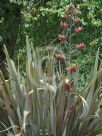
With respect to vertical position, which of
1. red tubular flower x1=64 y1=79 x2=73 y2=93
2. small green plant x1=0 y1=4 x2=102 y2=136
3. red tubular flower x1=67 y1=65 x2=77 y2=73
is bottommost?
small green plant x1=0 y1=4 x2=102 y2=136

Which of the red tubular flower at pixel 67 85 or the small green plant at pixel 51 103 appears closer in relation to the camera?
the red tubular flower at pixel 67 85

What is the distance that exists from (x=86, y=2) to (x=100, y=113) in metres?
4.25

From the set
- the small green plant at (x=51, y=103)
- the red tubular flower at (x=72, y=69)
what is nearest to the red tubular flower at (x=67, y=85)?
the small green plant at (x=51, y=103)

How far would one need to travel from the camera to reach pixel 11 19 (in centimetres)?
1001

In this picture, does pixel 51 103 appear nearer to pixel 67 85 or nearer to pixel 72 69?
pixel 67 85

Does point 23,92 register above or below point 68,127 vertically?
above

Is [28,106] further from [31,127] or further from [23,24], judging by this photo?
[23,24]

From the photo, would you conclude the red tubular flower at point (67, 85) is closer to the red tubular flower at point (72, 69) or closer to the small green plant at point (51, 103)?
the small green plant at point (51, 103)

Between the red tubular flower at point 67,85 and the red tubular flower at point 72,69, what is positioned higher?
the red tubular flower at point 72,69

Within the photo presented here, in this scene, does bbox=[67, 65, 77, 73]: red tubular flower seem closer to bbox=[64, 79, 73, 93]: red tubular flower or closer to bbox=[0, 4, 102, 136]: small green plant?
bbox=[0, 4, 102, 136]: small green plant

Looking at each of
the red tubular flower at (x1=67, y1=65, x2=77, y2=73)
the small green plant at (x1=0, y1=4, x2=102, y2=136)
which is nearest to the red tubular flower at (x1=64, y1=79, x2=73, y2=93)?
the small green plant at (x1=0, y1=4, x2=102, y2=136)

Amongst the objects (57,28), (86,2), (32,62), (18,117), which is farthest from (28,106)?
(57,28)

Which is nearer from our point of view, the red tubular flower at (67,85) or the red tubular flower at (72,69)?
the red tubular flower at (67,85)

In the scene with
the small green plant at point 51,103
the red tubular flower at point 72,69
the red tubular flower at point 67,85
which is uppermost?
the red tubular flower at point 72,69
